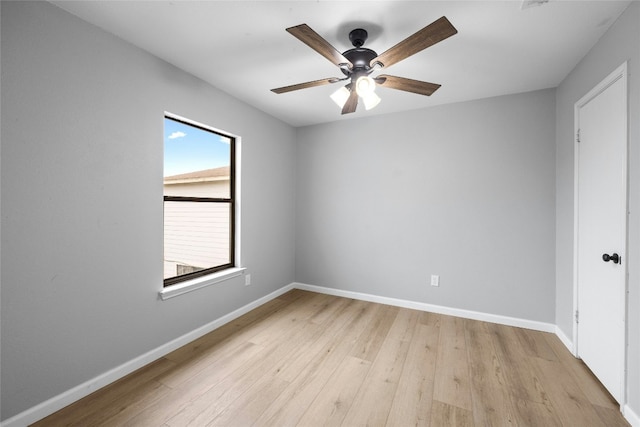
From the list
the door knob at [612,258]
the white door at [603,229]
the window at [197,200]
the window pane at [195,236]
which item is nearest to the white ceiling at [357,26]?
the white door at [603,229]

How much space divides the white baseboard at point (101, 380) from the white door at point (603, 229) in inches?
125

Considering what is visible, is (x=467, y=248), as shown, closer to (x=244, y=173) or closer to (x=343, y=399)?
(x=343, y=399)

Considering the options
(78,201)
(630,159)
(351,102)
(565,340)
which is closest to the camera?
(630,159)

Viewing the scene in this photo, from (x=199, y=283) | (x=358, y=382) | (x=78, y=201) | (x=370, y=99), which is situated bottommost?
(x=358, y=382)

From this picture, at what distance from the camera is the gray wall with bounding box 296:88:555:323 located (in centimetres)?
278

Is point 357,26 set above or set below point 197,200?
above

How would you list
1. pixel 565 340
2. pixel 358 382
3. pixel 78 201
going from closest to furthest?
pixel 78 201, pixel 358 382, pixel 565 340

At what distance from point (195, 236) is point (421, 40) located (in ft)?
8.21

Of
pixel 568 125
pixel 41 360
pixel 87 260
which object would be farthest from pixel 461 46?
pixel 41 360

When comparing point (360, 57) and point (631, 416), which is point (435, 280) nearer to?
point (631, 416)

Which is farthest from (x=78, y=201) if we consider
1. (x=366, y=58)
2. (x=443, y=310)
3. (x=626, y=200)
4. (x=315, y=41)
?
(x=443, y=310)

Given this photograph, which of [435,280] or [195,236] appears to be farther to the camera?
[435,280]

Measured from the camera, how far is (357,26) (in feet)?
5.81

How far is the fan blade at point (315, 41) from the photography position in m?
1.37
